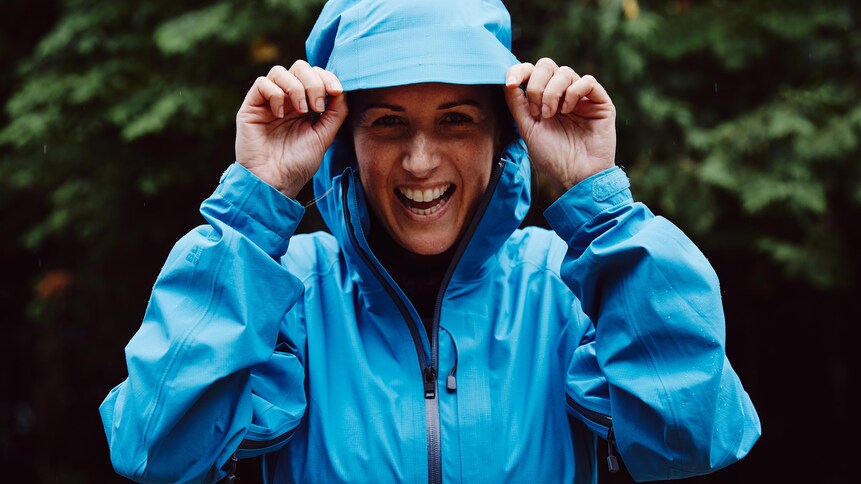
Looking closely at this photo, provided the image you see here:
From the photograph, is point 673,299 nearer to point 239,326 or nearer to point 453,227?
point 453,227

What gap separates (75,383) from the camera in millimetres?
6859

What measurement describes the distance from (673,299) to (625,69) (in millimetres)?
2650

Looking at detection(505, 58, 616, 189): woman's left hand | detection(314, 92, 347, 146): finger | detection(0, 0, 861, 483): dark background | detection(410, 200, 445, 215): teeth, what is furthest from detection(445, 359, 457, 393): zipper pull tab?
detection(0, 0, 861, 483): dark background

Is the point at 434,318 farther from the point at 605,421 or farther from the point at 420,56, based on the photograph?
the point at 420,56

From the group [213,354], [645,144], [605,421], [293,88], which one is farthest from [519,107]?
[645,144]

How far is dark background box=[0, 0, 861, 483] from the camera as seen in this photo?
14.0 ft

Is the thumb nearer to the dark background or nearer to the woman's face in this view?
the woman's face

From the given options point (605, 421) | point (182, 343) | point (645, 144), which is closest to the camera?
point (182, 343)

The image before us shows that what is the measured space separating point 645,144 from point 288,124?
2.83 meters

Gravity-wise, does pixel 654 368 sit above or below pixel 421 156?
below

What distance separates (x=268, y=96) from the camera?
1.91 m

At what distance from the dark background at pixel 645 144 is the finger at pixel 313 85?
1.95 metres

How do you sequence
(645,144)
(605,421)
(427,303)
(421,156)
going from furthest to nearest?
(645,144) < (427,303) < (421,156) < (605,421)

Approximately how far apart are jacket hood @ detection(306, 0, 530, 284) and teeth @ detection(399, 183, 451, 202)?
0.39 ft
